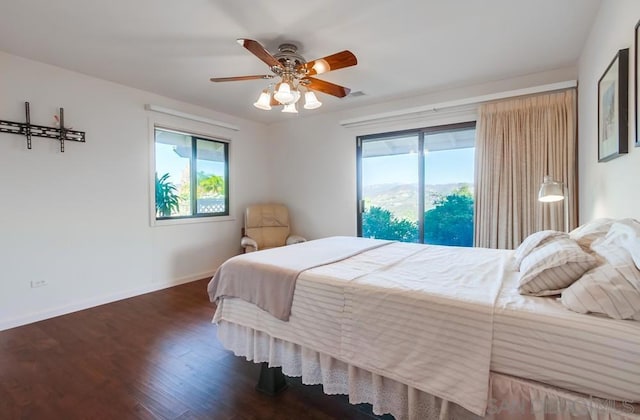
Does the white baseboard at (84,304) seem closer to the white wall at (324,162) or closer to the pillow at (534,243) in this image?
the white wall at (324,162)

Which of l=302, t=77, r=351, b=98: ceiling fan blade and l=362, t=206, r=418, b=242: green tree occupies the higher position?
l=302, t=77, r=351, b=98: ceiling fan blade

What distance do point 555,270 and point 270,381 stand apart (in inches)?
65.5

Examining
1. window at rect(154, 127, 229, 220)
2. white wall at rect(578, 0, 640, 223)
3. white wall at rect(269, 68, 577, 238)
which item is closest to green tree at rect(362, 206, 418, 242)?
white wall at rect(269, 68, 577, 238)

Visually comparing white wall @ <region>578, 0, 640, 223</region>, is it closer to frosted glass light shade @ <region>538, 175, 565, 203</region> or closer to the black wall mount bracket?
frosted glass light shade @ <region>538, 175, 565, 203</region>

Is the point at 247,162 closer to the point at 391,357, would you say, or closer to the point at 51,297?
the point at 51,297

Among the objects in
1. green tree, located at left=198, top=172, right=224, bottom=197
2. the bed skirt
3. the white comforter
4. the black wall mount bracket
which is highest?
the black wall mount bracket

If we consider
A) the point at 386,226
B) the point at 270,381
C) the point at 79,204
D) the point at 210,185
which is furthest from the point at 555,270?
the point at 210,185

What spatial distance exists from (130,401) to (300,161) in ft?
12.9

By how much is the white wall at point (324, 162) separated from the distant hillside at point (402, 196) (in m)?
0.32

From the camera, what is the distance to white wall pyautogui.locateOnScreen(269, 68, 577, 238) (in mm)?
4141

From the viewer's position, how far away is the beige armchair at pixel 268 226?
15.2ft

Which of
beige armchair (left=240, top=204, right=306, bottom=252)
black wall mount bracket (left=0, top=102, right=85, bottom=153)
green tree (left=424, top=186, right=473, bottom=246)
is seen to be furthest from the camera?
beige armchair (left=240, top=204, right=306, bottom=252)

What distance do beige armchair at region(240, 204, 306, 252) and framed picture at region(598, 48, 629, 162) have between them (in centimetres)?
348

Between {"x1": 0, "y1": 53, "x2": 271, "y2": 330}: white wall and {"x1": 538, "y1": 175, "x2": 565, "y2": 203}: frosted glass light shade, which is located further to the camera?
{"x1": 0, "y1": 53, "x2": 271, "y2": 330}: white wall
